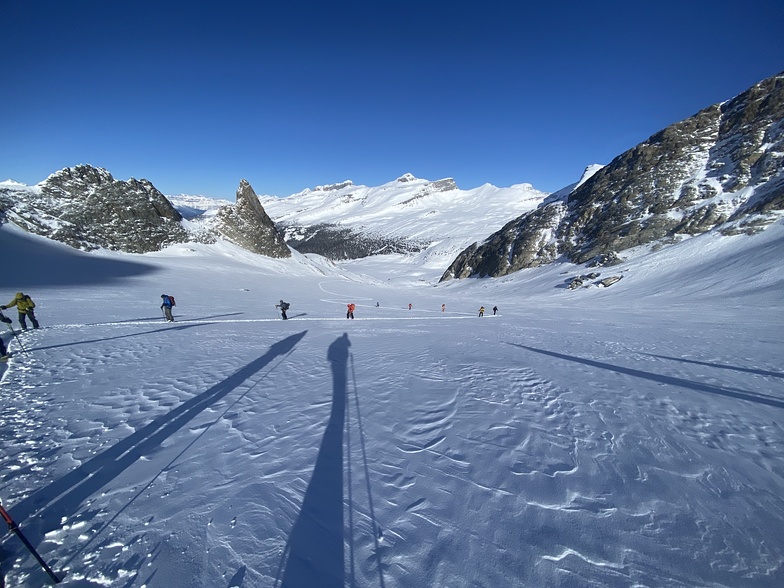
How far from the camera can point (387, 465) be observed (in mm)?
4027

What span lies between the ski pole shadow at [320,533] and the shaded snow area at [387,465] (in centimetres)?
2

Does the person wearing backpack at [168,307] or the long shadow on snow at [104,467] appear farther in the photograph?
the person wearing backpack at [168,307]

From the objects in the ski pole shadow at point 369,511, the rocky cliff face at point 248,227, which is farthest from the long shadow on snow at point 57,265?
the ski pole shadow at point 369,511

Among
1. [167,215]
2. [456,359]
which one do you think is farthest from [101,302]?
[167,215]

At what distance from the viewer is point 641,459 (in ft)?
13.8

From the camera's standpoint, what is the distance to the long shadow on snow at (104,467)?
3.15 m

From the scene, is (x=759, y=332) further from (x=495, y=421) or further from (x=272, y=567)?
(x=272, y=567)

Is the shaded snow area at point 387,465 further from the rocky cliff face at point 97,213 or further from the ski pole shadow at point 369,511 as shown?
the rocky cliff face at point 97,213

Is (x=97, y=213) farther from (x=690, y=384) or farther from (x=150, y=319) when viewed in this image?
(x=690, y=384)

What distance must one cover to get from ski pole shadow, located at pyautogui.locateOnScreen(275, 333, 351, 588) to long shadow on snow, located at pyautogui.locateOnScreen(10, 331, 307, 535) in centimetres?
223

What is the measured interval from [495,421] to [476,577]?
2776 millimetres

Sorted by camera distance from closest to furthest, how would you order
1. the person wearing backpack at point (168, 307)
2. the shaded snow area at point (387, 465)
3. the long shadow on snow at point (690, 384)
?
the shaded snow area at point (387, 465) → the long shadow on snow at point (690, 384) → the person wearing backpack at point (168, 307)

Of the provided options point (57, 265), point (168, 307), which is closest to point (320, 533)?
point (168, 307)

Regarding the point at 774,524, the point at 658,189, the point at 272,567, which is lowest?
the point at 774,524
